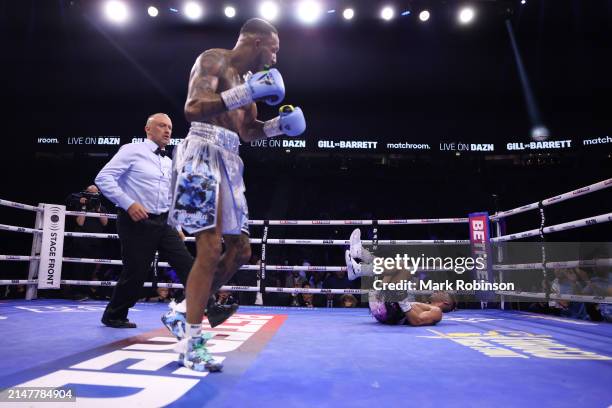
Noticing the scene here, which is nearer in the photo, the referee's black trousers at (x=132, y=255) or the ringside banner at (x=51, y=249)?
the referee's black trousers at (x=132, y=255)

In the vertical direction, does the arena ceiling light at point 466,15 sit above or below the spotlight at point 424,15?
below

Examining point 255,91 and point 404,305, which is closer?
point 255,91

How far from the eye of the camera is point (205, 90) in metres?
1.59

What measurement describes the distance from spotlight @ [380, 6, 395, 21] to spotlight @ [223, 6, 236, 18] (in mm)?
2615

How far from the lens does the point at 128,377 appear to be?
128 centimetres

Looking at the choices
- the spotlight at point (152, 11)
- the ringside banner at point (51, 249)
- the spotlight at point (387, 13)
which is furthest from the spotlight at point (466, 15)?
the ringside banner at point (51, 249)

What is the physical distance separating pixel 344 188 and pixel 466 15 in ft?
20.5

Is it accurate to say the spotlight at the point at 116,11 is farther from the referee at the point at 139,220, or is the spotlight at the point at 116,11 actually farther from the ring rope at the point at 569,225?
the ring rope at the point at 569,225

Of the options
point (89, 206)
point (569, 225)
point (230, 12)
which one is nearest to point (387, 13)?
point (230, 12)

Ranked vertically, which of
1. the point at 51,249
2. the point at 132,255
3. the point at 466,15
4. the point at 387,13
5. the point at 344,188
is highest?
the point at 387,13

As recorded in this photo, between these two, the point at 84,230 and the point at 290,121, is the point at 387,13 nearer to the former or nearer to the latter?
the point at 84,230

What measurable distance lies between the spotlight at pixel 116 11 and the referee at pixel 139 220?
5.23 meters

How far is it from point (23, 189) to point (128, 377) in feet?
37.6

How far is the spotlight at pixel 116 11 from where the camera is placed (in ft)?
22.0
